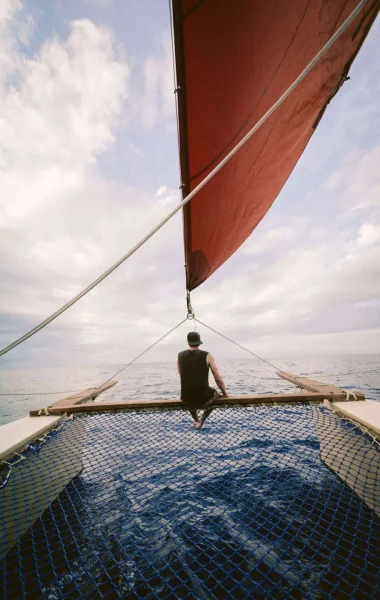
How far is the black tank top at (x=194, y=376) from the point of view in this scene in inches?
159

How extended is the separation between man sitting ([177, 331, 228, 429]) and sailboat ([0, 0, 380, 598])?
0.93ft

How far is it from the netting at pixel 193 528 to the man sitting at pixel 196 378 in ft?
4.30

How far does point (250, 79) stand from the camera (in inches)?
99.7

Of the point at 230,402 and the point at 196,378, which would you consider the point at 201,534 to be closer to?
the point at 230,402

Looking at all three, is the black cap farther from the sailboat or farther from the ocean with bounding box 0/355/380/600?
the ocean with bounding box 0/355/380/600

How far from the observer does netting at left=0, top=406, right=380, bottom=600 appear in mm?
2348

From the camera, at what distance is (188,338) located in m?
4.33

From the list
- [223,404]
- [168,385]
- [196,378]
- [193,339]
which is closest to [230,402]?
[223,404]

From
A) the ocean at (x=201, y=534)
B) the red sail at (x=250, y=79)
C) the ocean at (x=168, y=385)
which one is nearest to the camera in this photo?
the red sail at (x=250, y=79)

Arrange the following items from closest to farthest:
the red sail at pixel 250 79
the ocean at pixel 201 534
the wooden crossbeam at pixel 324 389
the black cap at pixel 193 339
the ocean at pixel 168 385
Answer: the red sail at pixel 250 79 → the ocean at pixel 201 534 → the wooden crossbeam at pixel 324 389 → the black cap at pixel 193 339 → the ocean at pixel 168 385

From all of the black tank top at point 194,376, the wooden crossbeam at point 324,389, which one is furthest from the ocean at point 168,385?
the wooden crossbeam at point 324,389

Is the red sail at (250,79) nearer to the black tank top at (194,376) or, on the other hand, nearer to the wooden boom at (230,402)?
the black tank top at (194,376)

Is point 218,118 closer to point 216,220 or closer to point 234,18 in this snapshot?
point 234,18

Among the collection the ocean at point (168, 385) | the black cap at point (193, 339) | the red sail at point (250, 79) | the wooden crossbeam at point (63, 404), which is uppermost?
the red sail at point (250, 79)
